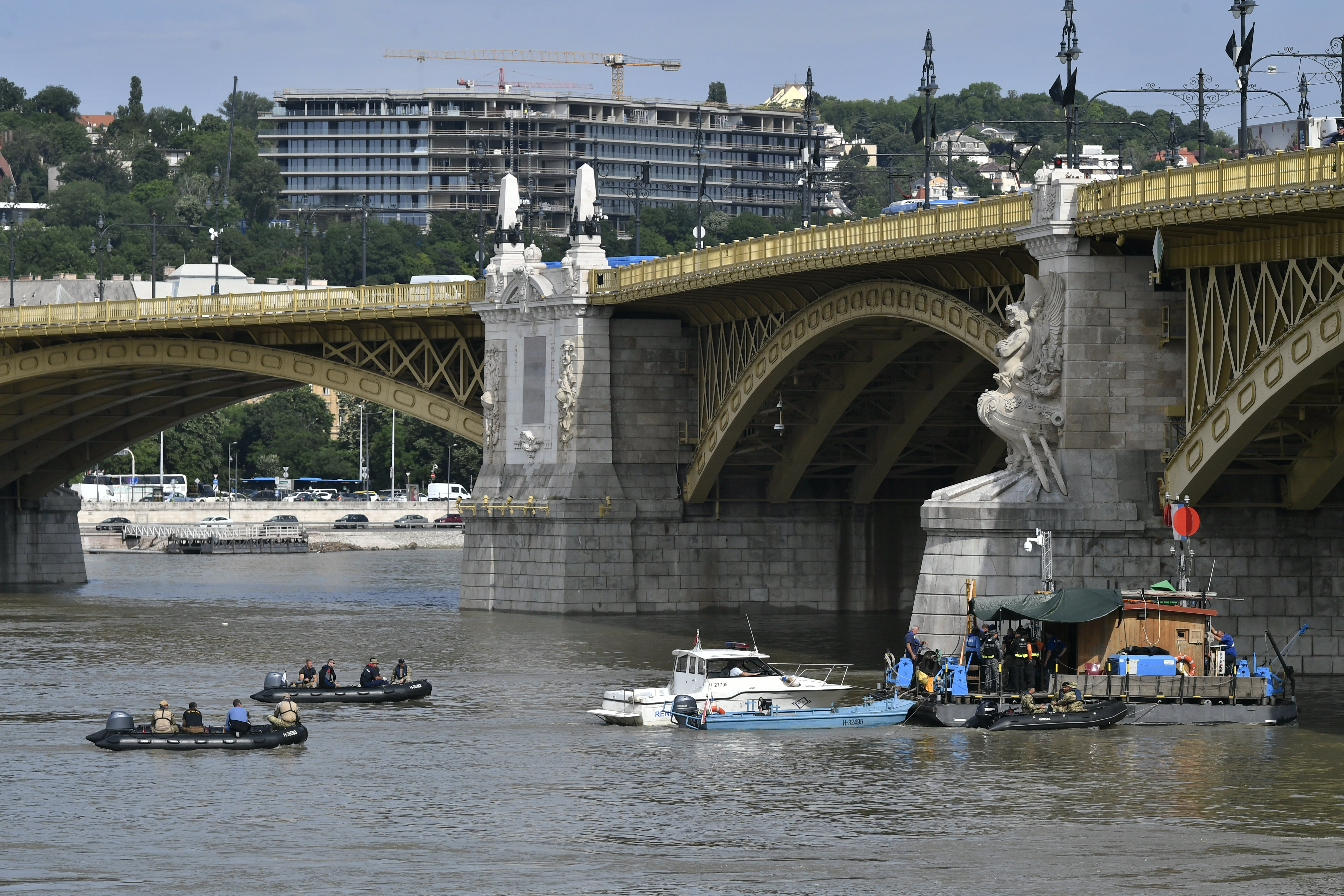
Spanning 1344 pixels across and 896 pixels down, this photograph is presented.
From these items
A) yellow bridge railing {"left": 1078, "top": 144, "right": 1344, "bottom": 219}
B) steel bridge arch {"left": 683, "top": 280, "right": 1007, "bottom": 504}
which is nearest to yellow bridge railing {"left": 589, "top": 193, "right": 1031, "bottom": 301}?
steel bridge arch {"left": 683, "top": 280, "right": 1007, "bottom": 504}

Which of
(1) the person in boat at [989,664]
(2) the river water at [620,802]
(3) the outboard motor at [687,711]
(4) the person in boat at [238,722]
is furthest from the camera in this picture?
(3) the outboard motor at [687,711]

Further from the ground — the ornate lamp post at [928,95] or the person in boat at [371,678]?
the ornate lamp post at [928,95]

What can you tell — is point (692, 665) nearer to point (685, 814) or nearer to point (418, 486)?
point (685, 814)

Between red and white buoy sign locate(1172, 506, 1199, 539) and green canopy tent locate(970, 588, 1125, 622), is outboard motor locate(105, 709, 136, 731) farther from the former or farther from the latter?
red and white buoy sign locate(1172, 506, 1199, 539)

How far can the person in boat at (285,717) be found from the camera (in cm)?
4694

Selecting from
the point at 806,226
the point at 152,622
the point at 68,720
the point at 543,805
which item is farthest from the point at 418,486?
the point at 543,805

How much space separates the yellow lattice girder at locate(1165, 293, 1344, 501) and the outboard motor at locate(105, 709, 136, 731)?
75.8ft

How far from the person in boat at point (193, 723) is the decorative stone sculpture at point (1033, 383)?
19.1m

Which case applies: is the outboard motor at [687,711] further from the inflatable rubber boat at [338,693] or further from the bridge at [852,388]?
the inflatable rubber boat at [338,693]

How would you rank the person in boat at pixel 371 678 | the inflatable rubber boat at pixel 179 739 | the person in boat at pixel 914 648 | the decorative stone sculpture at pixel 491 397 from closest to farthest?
the inflatable rubber boat at pixel 179 739 < the person in boat at pixel 914 648 < the person in boat at pixel 371 678 < the decorative stone sculpture at pixel 491 397

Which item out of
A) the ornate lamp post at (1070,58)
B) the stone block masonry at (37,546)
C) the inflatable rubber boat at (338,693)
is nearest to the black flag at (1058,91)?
the ornate lamp post at (1070,58)

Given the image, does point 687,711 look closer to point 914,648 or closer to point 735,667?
point 735,667

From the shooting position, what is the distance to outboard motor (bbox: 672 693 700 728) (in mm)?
49500

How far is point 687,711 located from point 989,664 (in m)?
6.53
